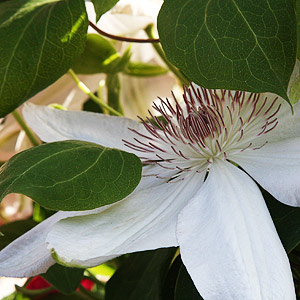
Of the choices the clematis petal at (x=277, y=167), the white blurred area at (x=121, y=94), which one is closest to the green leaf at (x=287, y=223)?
the clematis petal at (x=277, y=167)

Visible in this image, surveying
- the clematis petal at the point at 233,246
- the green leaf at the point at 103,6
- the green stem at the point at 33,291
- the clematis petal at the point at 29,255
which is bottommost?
the green stem at the point at 33,291

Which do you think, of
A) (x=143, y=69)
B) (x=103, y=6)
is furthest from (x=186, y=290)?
(x=143, y=69)

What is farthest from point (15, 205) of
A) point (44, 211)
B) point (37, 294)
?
point (44, 211)

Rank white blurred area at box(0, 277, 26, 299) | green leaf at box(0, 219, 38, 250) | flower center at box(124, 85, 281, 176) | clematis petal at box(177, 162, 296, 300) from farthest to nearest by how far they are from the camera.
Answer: white blurred area at box(0, 277, 26, 299) → green leaf at box(0, 219, 38, 250) → flower center at box(124, 85, 281, 176) → clematis petal at box(177, 162, 296, 300)

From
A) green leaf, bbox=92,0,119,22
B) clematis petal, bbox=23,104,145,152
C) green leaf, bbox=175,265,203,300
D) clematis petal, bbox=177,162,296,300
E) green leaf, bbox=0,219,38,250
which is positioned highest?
green leaf, bbox=92,0,119,22

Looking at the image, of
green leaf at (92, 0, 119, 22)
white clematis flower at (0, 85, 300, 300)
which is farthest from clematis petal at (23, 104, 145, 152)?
green leaf at (92, 0, 119, 22)

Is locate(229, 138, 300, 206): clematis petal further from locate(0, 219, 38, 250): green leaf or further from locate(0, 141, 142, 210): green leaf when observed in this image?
locate(0, 219, 38, 250): green leaf

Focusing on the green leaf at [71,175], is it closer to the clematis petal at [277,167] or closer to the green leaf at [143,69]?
the clematis petal at [277,167]

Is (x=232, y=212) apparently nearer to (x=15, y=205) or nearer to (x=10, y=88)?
(x=10, y=88)
